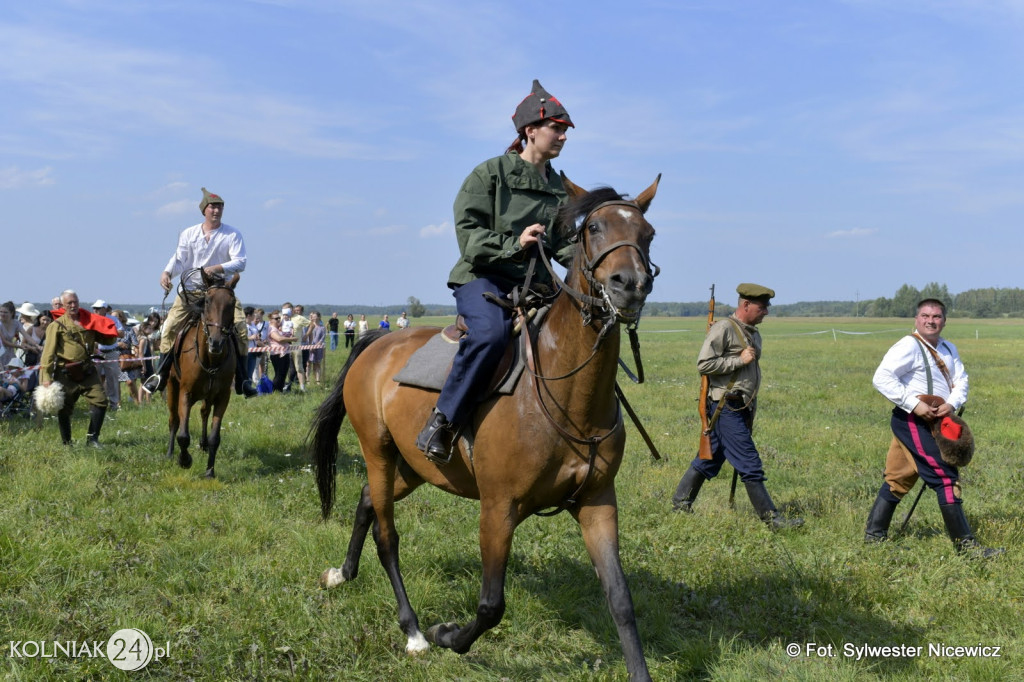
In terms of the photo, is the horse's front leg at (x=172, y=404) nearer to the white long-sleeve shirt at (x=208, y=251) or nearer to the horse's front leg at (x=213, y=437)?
the horse's front leg at (x=213, y=437)

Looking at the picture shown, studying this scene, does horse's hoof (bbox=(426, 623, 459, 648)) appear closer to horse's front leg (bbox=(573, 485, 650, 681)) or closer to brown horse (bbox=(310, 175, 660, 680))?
brown horse (bbox=(310, 175, 660, 680))

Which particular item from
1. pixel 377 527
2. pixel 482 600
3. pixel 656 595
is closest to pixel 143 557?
pixel 377 527

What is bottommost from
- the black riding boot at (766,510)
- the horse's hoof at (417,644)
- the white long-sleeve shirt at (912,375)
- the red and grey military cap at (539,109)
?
the horse's hoof at (417,644)

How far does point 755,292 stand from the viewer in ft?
27.8

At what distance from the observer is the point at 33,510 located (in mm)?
7461

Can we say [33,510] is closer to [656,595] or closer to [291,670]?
[291,670]

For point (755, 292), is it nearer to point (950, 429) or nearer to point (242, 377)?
point (950, 429)

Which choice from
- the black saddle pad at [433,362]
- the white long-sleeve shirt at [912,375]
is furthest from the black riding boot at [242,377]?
the white long-sleeve shirt at [912,375]

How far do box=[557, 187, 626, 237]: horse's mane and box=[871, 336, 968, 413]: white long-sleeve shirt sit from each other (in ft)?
14.1

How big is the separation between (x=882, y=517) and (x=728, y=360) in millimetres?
2135

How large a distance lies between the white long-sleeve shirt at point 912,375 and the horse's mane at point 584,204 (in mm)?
4303

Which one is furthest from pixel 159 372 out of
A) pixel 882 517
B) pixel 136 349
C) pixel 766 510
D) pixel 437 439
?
pixel 882 517

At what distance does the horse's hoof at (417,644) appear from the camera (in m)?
5.14

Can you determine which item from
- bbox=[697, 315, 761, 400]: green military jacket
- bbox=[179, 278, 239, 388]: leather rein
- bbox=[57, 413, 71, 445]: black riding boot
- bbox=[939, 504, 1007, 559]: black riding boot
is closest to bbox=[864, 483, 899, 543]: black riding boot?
bbox=[939, 504, 1007, 559]: black riding boot
